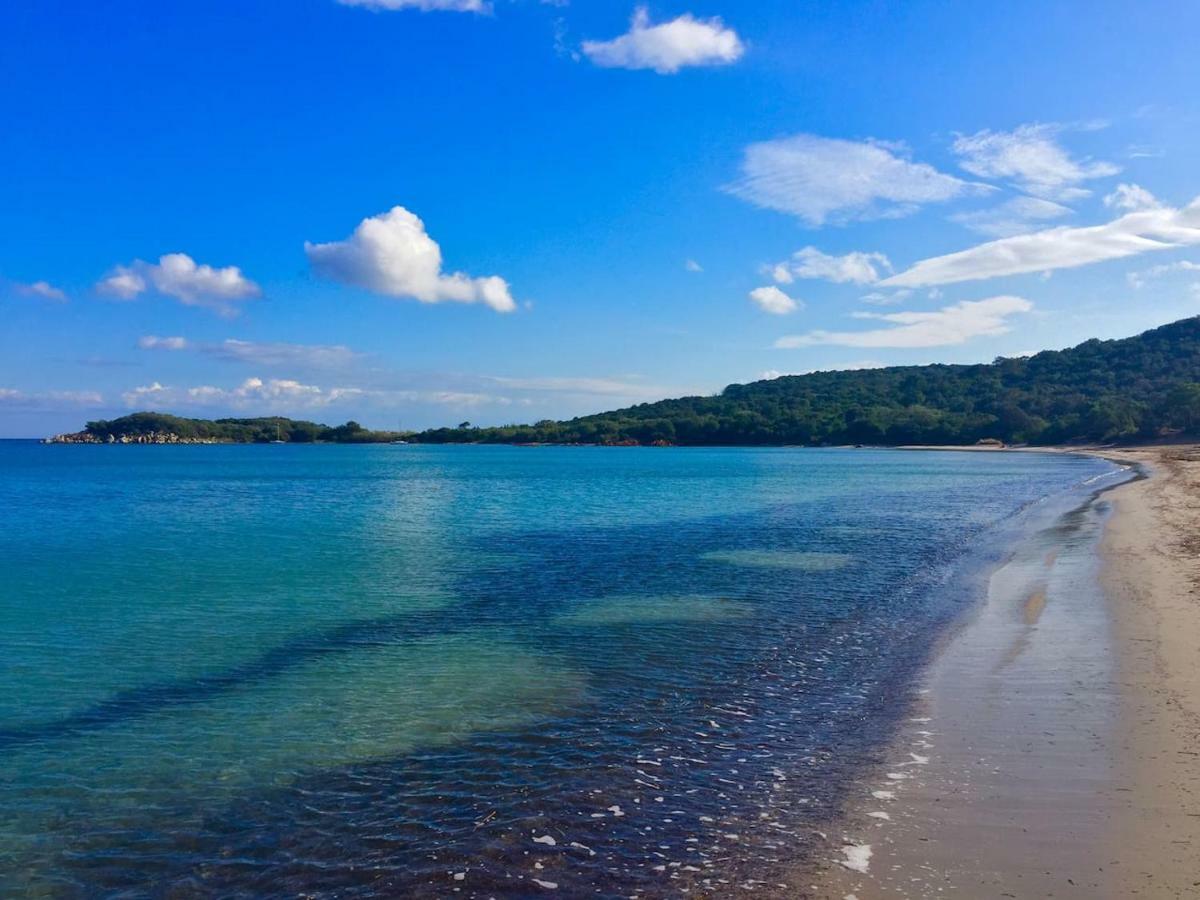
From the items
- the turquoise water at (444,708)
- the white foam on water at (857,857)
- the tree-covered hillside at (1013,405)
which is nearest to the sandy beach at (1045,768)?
the white foam on water at (857,857)

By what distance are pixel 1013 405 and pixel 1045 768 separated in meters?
146

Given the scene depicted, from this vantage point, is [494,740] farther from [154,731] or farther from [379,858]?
[154,731]

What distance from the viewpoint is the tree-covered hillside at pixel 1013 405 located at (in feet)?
372

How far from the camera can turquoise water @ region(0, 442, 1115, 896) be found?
647 centimetres

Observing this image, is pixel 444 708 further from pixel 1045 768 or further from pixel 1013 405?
pixel 1013 405

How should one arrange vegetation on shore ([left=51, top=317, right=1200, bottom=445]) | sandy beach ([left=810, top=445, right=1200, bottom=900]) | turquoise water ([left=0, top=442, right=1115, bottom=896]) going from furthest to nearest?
vegetation on shore ([left=51, top=317, right=1200, bottom=445]) → turquoise water ([left=0, top=442, right=1115, bottom=896]) → sandy beach ([left=810, top=445, right=1200, bottom=900])

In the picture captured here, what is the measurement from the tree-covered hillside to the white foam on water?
11366cm

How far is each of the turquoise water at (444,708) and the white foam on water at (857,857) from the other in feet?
1.73

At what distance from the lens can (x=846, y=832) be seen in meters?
6.50

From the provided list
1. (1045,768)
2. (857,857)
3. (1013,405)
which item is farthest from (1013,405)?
(857,857)

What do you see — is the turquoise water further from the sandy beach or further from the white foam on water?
the sandy beach

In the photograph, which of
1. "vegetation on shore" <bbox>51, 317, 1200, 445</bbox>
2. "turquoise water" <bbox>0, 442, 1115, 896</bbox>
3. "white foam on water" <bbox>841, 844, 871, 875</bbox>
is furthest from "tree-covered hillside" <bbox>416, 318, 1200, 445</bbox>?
"white foam on water" <bbox>841, 844, 871, 875</bbox>

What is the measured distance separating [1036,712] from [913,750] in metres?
2.01

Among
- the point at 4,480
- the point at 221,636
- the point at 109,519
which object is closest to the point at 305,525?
the point at 109,519
